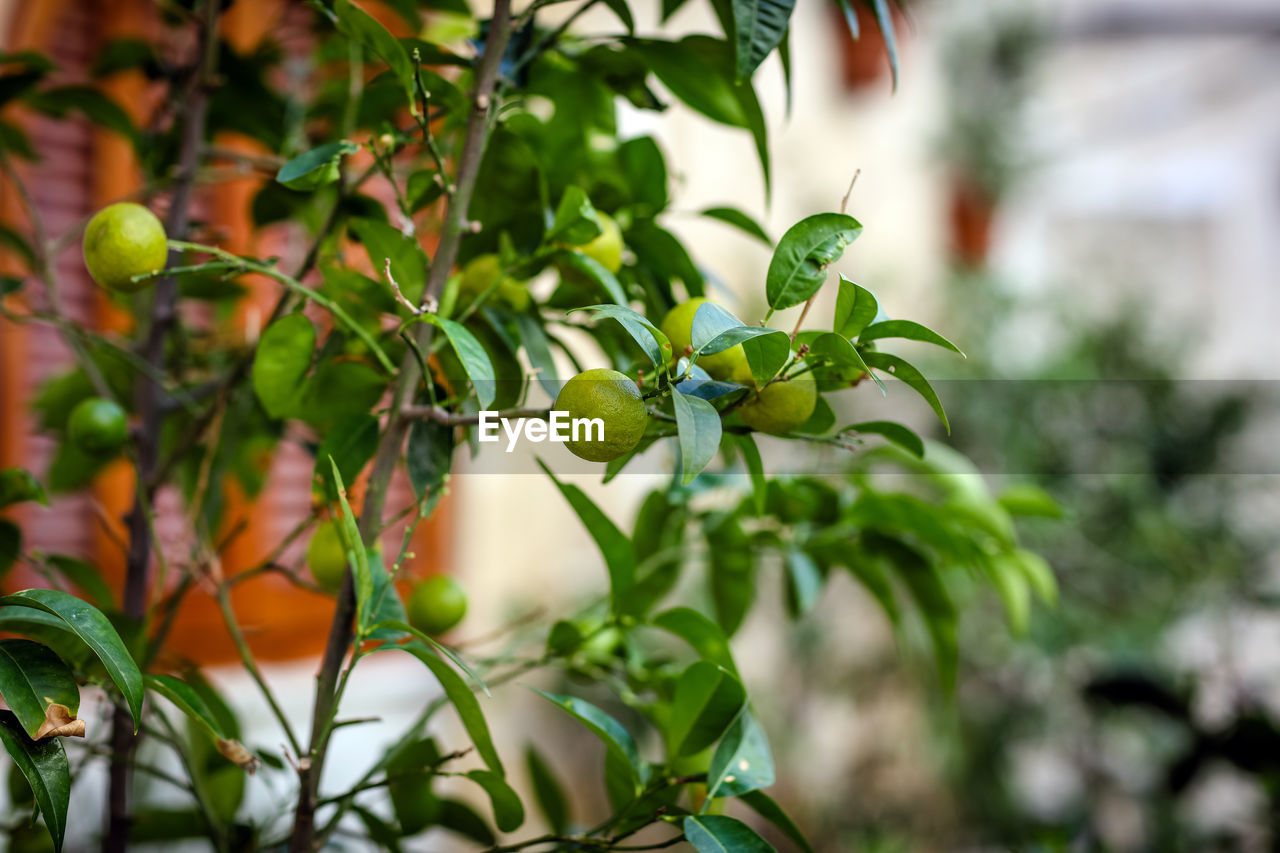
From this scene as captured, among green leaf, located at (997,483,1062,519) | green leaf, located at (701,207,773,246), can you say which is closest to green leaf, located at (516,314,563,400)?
green leaf, located at (701,207,773,246)

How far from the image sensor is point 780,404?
34cm

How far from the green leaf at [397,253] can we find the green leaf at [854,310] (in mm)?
201

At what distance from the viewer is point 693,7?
2096mm

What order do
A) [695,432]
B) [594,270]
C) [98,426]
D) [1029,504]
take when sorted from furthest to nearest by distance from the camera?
[1029,504] → [98,426] → [594,270] → [695,432]

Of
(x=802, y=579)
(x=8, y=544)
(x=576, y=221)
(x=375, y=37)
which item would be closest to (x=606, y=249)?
(x=576, y=221)

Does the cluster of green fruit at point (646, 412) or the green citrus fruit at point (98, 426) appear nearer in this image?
the cluster of green fruit at point (646, 412)

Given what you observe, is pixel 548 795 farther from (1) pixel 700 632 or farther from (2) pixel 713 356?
(2) pixel 713 356

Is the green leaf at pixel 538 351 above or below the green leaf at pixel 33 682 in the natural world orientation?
above

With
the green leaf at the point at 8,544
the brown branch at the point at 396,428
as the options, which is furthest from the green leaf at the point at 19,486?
the brown branch at the point at 396,428

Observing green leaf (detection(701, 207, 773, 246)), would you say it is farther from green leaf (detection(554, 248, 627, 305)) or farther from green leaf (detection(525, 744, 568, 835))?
green leaf (detection(525, 744, 568, 835))

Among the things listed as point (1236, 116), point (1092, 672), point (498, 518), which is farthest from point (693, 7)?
point (1236, 116)

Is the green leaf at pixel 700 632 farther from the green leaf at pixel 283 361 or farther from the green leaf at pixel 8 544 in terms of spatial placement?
the green leaf at pixel 8 544

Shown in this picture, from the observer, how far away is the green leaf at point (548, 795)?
594 millimetres

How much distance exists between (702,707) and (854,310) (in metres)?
0.20
